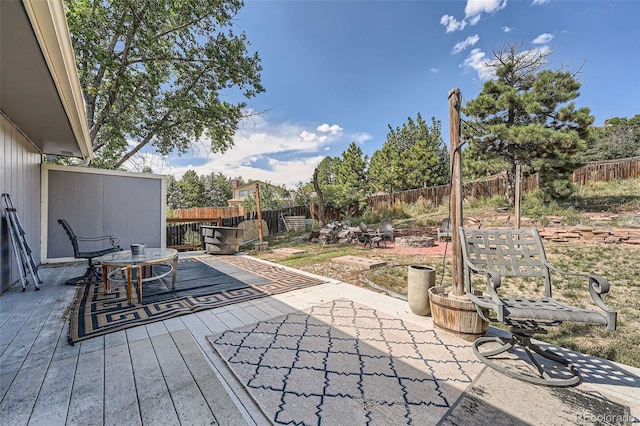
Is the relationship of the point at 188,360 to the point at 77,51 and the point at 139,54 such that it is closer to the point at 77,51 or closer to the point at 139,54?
the point at 77,51

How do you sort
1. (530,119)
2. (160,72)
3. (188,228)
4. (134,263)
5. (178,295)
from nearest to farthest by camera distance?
(134,263), (178,295), (160,72), (188,228), (530,119)

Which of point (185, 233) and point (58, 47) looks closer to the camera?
point (58, 47)

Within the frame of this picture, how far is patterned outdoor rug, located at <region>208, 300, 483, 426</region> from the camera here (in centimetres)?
140

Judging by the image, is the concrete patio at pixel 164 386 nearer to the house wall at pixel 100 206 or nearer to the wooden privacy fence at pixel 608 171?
the house wall at pixel 100 206

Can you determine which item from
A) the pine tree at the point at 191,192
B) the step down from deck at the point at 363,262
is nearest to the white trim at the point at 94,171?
the step down from deck at the point at 363,262

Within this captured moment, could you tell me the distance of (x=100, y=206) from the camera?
230 inches

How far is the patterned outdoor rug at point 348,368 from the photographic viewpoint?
4.59 ft

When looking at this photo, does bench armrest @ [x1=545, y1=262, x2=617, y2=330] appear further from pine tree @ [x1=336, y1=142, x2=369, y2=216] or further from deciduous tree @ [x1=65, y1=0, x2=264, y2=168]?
pine tree @ [x1=336, y1=142, x2=369, y2=216]

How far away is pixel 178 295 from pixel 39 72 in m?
2.70

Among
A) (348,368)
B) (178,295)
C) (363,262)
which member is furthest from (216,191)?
(348,368)

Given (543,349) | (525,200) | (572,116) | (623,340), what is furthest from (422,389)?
(572,116)

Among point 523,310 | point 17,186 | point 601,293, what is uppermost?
point 17,186

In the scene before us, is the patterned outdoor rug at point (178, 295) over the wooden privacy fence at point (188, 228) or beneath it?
beneath

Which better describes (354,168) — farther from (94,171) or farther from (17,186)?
(17,186)
